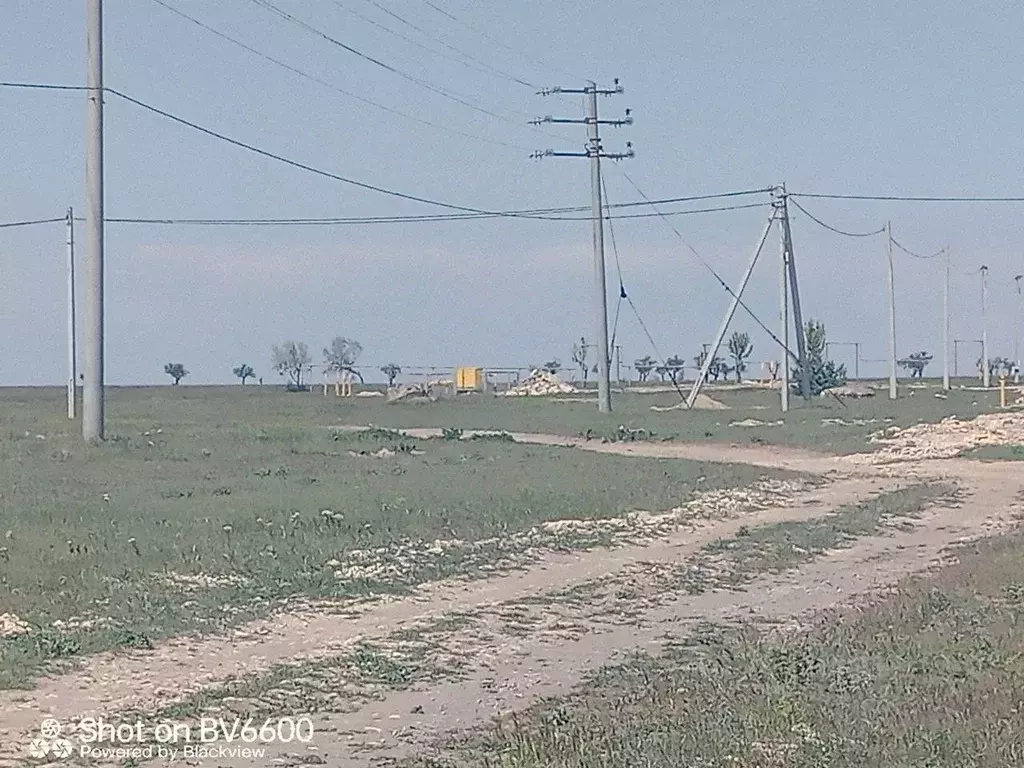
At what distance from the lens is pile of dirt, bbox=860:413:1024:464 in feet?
117

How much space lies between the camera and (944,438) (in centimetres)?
3878

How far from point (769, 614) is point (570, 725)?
536cm

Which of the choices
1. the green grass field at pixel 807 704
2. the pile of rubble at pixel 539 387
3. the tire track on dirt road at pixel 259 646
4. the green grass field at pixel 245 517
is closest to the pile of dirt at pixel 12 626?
the green grass field at pixel 245 517

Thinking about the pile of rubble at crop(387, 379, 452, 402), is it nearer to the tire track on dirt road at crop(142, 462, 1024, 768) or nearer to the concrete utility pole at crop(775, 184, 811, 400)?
the concrete utility pole at crop(775, 184, 811, 400)

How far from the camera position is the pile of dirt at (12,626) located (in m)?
11.8

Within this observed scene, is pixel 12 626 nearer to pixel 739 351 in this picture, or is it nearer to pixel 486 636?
pixel 486 636

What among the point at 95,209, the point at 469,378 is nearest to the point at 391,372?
the point at 469,378

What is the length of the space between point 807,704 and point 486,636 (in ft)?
14.2

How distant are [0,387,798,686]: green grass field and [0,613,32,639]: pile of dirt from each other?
11cm

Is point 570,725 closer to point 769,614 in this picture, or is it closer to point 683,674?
point 683,674

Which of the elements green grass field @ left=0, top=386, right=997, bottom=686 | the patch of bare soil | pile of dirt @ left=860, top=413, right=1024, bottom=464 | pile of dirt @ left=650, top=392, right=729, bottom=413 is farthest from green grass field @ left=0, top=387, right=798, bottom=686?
pile of dirt @ left=650, top=392, right=729, bottom=413

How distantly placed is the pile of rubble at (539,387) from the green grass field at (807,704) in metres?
72.6

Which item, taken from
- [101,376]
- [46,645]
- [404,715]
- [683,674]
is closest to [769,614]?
[683,674]

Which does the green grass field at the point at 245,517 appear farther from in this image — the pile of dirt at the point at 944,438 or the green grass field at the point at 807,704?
the pile of dirt at the point at 944,438
